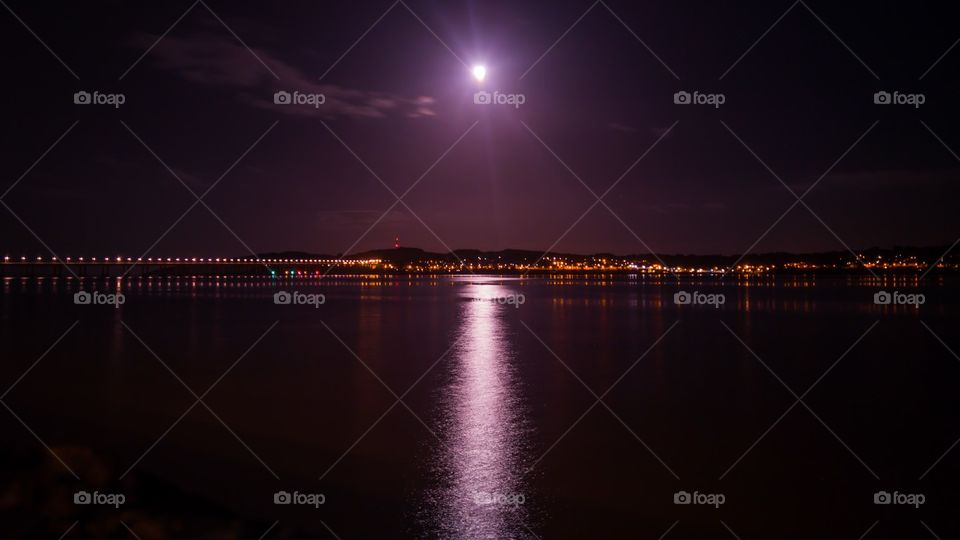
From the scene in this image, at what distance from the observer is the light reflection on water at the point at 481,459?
7.15 metres

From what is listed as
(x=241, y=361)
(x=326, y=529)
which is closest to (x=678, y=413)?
(x=326, y=529)

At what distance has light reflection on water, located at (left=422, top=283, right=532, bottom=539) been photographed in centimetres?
715

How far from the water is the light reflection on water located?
0.04m

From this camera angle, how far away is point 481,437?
10133 millimetres

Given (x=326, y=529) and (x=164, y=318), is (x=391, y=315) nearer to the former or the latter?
(x=164, y=318)

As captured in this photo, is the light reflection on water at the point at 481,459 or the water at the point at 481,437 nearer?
the light reflection on water at the point at 481,459

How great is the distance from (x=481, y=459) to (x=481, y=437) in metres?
1.08

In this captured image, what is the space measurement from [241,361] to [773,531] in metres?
14.8

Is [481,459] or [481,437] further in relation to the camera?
[481,437]

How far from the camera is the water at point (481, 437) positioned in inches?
294

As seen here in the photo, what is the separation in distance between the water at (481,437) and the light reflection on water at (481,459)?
0.04 m

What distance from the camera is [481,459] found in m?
9.05

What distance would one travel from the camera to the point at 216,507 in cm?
744

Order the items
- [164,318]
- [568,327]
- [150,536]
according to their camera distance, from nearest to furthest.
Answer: [150,536]
[568,327]
[164,318]
